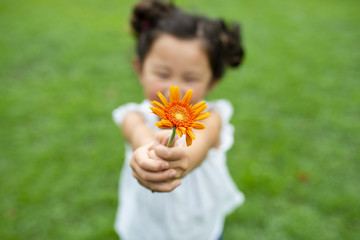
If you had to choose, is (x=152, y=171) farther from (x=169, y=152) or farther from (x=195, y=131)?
(x=195, y=131)

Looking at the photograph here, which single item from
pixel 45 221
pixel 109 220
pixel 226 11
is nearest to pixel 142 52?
pixel 109 220

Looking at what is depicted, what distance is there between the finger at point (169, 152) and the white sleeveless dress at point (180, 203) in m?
0.57

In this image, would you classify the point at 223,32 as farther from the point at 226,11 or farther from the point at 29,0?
the point at 29,0

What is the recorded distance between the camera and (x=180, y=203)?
141cm

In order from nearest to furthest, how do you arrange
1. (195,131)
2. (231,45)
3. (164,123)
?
(164,123), (195,131), (231,45)

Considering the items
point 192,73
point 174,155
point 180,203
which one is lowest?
point 180,203

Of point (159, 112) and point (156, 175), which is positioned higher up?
point (159, 112)

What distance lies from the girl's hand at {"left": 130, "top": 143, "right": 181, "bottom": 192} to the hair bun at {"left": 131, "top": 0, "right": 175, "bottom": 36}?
97cm

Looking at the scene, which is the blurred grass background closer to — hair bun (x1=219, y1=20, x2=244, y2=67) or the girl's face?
hair bun (x1=219, y1=20, x2=244, y2=67)

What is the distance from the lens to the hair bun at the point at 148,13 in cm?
169

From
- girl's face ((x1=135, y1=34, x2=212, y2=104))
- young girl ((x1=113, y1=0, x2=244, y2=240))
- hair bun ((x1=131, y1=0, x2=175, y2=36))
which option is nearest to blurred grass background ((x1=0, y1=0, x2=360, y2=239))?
hair bun ((x1=131, y1=0, x2=175, y2=36))

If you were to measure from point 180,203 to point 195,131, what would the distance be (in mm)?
374

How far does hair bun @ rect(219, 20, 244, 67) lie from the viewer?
1.65 meters

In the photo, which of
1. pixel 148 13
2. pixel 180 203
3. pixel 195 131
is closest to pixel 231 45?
pixel 148 13
